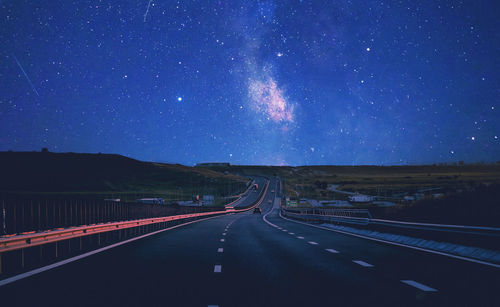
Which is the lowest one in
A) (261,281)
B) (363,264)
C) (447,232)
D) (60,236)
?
(363,264)

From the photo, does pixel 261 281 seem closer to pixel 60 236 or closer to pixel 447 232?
pixel 60 236

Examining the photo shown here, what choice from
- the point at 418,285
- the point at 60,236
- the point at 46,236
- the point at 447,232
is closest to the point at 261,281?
the point at 418,285

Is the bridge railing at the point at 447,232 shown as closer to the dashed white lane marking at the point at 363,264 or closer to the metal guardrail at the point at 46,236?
the dashed white lane marking at the point at 363,264

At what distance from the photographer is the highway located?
24.5 feet

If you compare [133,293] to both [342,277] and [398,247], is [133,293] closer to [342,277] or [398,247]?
[342,277]

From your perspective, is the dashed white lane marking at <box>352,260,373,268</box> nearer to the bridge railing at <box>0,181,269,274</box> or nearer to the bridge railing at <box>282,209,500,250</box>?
the bridge railing at <box>282,209,500,250</box>

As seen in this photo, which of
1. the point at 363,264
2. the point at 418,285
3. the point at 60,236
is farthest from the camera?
the point at 60,236

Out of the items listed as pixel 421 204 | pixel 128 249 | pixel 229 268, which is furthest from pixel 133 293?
pixel 421 204

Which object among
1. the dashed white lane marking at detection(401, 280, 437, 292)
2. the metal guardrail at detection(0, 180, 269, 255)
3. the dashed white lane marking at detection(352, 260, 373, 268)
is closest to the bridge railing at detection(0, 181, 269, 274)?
the metal guardrail at detection(0, 180, 269, 255)

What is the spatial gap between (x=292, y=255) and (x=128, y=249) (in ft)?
17.1

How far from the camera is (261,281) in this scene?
30.7ft

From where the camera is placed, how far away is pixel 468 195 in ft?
123

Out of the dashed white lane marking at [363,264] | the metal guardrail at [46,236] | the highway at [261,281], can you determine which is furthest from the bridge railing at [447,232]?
the metal guardrail at [46,236]

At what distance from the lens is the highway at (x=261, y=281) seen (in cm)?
746
